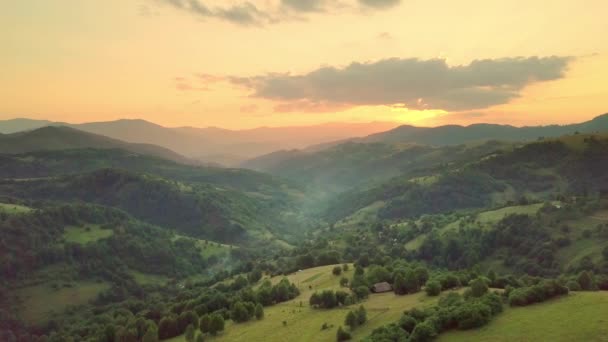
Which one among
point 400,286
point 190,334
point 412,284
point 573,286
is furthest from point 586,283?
point 190,334

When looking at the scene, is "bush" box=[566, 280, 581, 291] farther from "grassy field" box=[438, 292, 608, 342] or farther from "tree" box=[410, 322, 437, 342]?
"tree" box=[410, 322, 437, 342]

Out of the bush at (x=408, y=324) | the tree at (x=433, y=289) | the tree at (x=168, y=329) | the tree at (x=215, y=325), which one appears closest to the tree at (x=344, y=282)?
the tree at (x=433, y=289)

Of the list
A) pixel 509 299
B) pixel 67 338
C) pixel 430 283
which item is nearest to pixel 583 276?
pixel 509 299

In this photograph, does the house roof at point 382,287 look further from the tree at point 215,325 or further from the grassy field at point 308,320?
the tree at point 215,325

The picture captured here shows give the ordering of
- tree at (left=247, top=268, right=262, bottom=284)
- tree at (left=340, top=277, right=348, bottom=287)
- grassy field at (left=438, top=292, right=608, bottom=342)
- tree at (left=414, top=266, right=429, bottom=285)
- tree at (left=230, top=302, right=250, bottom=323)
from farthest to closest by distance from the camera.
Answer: tree at (left=247, top=268, right=262, bottom=284)
tree at (left=340, top=277, right=348, bottom=287)
tree at (left=230, top=302, right=250, bottom=323)
tree at (left=414, top=266, right=429, bottom=285)
grassy field at (left=438, top=292, right=608, bottom=342)

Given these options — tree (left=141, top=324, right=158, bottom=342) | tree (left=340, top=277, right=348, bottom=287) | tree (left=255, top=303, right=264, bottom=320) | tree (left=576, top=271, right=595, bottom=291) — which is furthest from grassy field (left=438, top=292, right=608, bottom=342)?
tree (left=141, top=324, right=158, bottom=342)
